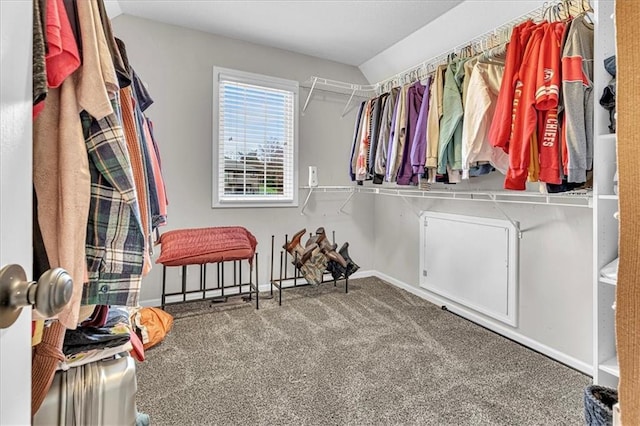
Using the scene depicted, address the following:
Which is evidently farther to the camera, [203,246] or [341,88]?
[341,88]

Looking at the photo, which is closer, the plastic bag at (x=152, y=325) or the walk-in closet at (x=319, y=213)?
the walk-in closet at (x=319, y=213)

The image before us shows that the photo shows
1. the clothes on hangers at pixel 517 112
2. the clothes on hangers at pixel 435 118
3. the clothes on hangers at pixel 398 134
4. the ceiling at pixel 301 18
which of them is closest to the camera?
the clothes on hangers at pixel 517 112

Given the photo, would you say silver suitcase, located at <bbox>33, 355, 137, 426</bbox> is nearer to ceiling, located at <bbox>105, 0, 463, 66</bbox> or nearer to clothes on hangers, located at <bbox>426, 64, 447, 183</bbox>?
clothes on hangers, located at <bbox>426, 64, 447, 183</bbox>

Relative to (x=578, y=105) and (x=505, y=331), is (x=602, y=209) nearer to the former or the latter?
(x=578, y=105)

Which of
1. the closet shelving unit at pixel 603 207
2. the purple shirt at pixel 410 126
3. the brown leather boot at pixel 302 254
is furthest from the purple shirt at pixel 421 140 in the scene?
the brown leather boot at pixel 302 254

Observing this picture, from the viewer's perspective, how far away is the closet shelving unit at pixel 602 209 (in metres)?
1.41

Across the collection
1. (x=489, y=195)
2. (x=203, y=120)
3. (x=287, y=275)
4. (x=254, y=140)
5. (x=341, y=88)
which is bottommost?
(x=287, y=275)

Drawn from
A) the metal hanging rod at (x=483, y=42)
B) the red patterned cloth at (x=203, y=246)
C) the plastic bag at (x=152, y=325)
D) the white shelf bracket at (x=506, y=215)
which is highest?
the metal hanging rod at (x=483, y=42)

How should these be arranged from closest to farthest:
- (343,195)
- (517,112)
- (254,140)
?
(517,112) → (254,140) → (343,195)

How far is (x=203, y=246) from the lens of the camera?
260 cm

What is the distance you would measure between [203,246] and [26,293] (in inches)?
88.7

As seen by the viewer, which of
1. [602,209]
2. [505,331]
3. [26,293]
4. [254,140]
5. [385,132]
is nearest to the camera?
[26,293]

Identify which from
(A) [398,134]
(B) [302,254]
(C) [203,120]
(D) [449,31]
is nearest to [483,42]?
(D) [449,31]

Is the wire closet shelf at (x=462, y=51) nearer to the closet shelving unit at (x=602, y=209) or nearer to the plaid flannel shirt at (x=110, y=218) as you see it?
the closet shelving unit at (x=602, y=209)
